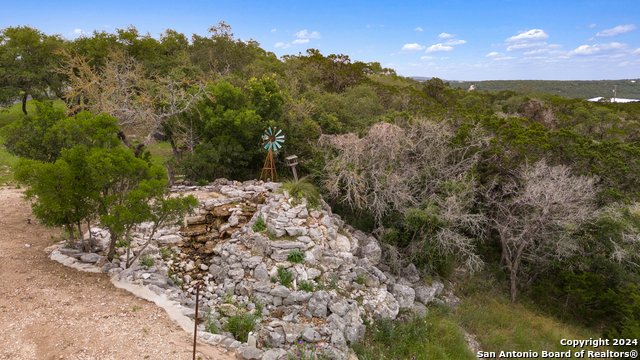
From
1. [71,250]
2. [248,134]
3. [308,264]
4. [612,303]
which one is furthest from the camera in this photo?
[248,134]

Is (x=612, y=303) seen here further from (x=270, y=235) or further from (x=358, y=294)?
(x=270, y=235)

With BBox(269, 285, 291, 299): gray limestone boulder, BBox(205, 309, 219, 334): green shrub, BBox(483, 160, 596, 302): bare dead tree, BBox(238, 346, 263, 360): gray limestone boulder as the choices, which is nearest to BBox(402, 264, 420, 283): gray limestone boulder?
BBox(483, 160, 596, 302): bare dead tree

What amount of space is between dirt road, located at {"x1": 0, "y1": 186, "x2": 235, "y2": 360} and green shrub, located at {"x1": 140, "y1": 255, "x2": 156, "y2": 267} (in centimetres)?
111

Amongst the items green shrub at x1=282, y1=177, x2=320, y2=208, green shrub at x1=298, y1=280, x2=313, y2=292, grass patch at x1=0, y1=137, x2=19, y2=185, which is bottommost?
green shrub at x1=298, y1=280, x2=313, y2=292

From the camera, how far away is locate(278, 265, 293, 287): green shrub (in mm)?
8477

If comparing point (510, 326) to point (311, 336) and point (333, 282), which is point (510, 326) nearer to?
point (333, 282)

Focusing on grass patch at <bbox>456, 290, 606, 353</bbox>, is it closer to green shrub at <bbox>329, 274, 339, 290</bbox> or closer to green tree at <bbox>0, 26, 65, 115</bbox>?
green shrub at <bbox>329, 274, 339, 290</bbox>

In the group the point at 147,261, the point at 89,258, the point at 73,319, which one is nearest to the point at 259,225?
the point at 147,261

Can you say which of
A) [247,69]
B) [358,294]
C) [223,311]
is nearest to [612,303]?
[358,294]

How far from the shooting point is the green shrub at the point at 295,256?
9.07 m

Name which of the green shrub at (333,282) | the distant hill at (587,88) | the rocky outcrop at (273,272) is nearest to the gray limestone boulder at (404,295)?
the rocky outcrop at (273,272)

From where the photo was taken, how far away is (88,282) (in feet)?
23.9

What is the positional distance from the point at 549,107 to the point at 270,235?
85.0 feet

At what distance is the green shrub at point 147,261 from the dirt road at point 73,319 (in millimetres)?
1106
